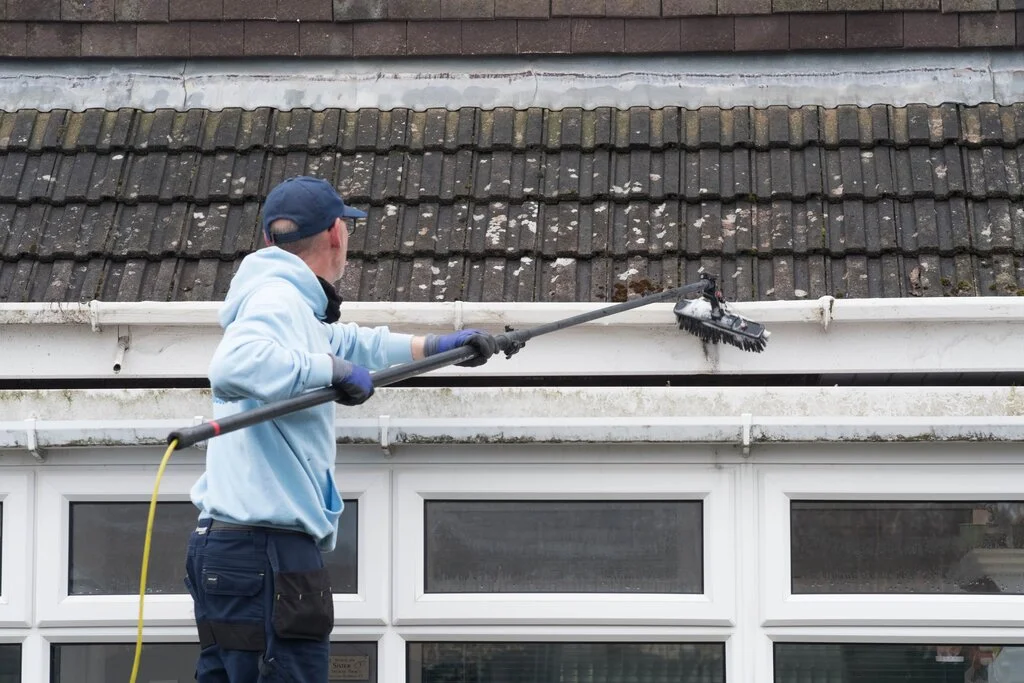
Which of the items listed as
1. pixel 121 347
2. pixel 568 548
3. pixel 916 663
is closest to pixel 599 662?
pixel 568 548

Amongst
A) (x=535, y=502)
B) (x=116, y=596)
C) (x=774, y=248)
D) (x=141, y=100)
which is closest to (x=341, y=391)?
(x=535, y=502)

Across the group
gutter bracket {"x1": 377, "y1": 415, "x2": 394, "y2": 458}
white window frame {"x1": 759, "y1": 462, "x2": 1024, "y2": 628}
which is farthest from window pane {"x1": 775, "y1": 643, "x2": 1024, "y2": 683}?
gutter bracket {"x1": 377, "y1": 415, "x2": 394, "y2": 458}

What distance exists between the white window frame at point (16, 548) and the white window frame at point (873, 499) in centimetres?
225

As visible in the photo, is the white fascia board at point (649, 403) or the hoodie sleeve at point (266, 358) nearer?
the hoodie sleeve at point (266, 358)

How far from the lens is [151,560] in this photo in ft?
14.7

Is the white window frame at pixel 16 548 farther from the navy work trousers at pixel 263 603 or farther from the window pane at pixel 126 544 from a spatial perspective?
the navy work trousers at pixel 263 603

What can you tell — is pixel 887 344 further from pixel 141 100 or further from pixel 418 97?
pixel 141 100

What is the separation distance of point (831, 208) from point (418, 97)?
1548 millimetres

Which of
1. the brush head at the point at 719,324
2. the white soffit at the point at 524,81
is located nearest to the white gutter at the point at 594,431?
the brush head at the point at 719,324

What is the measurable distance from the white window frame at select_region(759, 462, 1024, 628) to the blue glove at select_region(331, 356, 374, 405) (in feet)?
4.78

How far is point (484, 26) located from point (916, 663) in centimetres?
266

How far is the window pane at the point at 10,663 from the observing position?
14.7 ft

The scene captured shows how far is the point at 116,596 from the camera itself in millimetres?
4461

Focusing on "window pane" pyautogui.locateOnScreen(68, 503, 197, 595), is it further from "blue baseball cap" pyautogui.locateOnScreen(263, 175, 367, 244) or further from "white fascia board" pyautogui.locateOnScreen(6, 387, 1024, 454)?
"blue baseball cap" pyautogui.locateOnScreen(263, 175, 367, 244)
